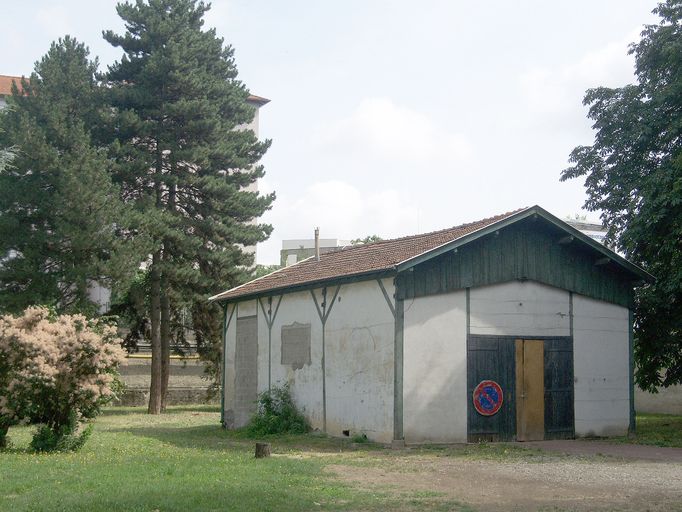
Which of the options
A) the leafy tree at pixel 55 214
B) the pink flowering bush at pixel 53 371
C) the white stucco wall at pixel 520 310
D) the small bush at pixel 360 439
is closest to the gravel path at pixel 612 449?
the white stucco wall at pixel 520 310

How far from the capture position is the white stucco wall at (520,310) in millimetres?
19281

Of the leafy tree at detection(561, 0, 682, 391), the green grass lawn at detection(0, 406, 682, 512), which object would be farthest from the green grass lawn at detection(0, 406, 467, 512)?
the leafy tree at detection(561, 0, 682, 391)

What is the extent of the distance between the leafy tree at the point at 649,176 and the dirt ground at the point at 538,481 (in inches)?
275

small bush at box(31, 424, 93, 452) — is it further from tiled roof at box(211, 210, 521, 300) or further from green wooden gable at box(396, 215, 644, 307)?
green wooden gable at box(396, 215, 644, 307)

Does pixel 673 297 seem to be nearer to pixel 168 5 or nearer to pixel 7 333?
pixel 7 333

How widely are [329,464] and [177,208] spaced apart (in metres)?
21.2

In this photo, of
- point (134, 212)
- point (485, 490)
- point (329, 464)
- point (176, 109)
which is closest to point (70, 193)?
point (134, 212)

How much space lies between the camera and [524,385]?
1964cm

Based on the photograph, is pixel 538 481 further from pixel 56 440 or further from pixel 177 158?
pixel 177 158

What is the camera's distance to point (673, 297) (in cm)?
2169

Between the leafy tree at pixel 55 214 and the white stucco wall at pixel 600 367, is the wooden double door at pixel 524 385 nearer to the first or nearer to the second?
the white stucco wall at pixel 600 367

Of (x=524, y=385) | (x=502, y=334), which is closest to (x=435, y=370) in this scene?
(x=502, y=334)

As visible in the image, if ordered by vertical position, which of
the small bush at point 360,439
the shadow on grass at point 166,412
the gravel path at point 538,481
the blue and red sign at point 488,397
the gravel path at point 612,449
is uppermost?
the blue and red sign at point 488,397

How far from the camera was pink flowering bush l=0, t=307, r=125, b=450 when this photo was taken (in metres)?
16.3
